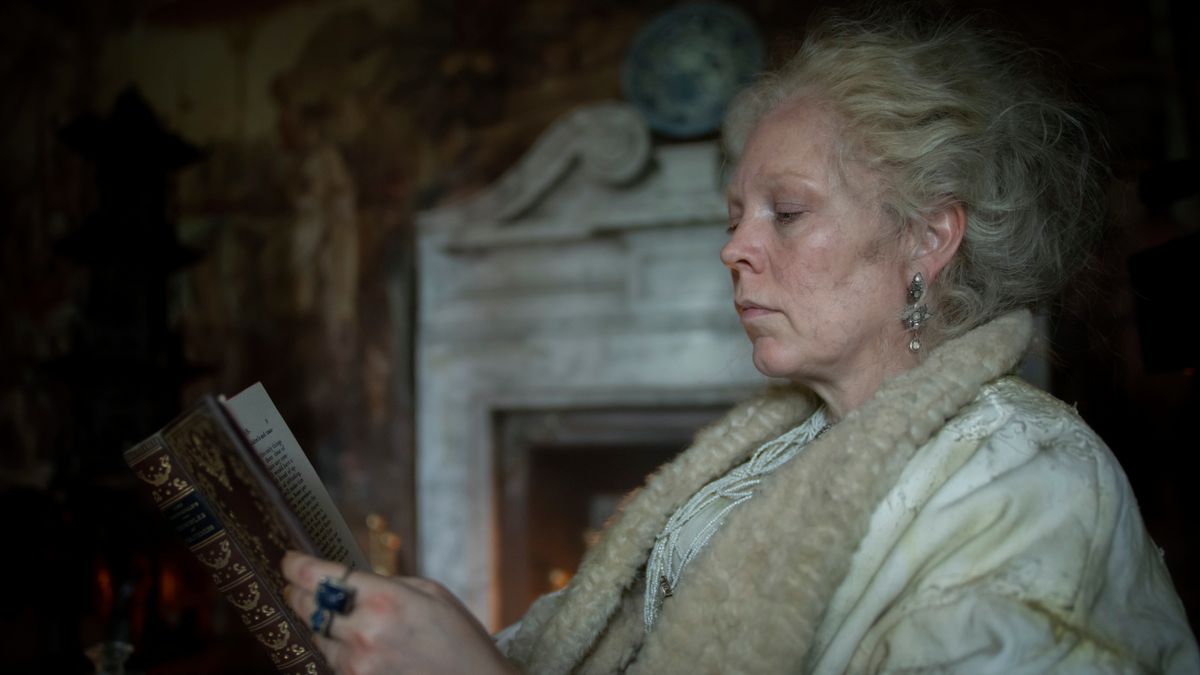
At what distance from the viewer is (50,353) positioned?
16.6 feet

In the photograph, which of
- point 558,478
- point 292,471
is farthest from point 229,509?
point 558,478

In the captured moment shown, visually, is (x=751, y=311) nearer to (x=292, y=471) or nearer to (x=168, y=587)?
(x=292, y=471)

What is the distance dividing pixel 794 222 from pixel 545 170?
122 inches

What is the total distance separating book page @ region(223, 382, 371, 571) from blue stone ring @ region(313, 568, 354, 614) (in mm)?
177

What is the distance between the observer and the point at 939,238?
1376 mm

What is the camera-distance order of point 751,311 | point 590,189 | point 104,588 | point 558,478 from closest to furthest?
point 751,311 → point 104,588 → point 590,189 → point 558,478

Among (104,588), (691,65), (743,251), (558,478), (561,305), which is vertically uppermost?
(691,65)

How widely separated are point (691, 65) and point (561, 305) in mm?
1375

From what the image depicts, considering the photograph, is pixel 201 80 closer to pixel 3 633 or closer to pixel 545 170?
pixel 545 170

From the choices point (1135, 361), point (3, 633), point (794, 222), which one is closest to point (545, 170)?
point (1135, 361)

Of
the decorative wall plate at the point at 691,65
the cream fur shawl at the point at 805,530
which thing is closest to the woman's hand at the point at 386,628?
the cream fur shawl at the point at 805,530

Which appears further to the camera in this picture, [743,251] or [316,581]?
[743,251]

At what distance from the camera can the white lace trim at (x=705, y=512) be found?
1.48 metres

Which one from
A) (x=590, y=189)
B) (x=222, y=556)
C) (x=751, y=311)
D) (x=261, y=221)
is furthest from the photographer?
(x=261, y=221)
